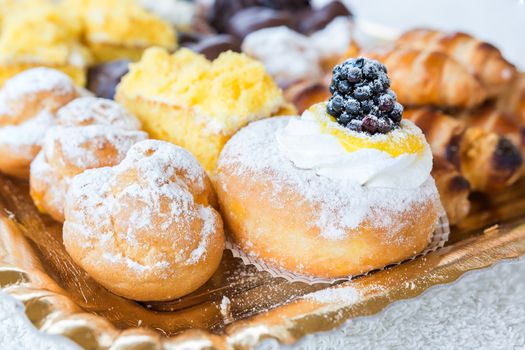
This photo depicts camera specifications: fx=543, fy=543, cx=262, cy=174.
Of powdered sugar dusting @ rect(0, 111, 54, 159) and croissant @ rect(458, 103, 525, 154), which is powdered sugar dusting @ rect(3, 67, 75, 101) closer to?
powdered sugar dusting @ rect(0, 111, 54, 159)

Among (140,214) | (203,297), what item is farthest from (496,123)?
(140,214)

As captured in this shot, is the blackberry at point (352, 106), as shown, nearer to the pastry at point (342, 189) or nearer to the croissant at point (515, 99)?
the pastry at point (342, 189)

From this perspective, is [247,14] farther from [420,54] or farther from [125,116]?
[125,116]

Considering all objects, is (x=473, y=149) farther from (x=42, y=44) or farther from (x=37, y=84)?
(x=42, y=44)

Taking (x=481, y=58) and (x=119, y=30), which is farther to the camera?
(x=119, y=30)

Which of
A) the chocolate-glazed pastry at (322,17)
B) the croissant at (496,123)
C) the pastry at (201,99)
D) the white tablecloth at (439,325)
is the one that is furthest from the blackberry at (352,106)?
the chocolate-glazed pastry at (322,17)

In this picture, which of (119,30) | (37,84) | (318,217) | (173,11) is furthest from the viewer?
(173,11)

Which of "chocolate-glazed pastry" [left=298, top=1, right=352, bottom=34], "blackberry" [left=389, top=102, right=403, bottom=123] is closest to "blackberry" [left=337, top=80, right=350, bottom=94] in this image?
"blackberry" [left=389, top=102, right=403, bottom=123]
